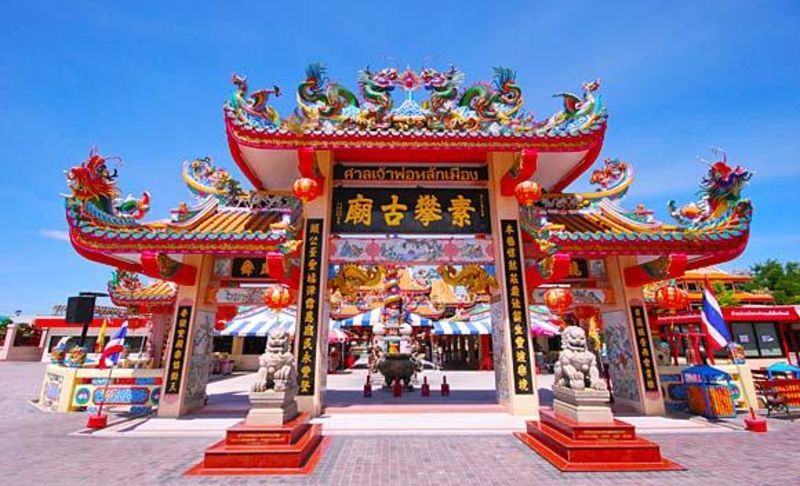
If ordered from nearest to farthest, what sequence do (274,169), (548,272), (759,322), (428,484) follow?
(428,484)
(548,272)
(274,169)
(759,322)

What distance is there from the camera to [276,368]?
5.84 m

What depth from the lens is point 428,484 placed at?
4.51 metres

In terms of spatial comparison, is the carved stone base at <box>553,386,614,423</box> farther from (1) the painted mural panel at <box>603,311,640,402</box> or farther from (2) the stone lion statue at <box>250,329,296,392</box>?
(2) the stone lion statue at <box>250,329,296,392</box>

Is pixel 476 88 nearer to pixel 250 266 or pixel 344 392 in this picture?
pixel 250 266

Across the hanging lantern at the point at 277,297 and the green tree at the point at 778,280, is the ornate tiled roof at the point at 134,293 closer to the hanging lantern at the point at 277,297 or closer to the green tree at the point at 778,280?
the hanging lantern at the point at 277,297

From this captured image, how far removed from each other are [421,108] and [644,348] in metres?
7.66

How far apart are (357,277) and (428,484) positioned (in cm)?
540

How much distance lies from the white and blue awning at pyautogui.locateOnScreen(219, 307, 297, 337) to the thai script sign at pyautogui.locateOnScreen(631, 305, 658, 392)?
15.2 metres

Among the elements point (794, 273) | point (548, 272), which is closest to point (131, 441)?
point (548, 272)

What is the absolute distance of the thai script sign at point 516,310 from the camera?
7930mm

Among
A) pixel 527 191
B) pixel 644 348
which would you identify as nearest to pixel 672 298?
pixel 644 348

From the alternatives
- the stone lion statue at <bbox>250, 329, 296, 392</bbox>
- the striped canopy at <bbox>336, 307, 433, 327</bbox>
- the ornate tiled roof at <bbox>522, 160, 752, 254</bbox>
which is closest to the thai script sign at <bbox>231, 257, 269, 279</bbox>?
the stone lion statue at <bbox>250, 329, 296, 392</bbox>

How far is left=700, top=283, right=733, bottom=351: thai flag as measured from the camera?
7.80 meters

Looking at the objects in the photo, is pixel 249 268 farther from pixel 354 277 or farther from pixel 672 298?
pixel 672 298
